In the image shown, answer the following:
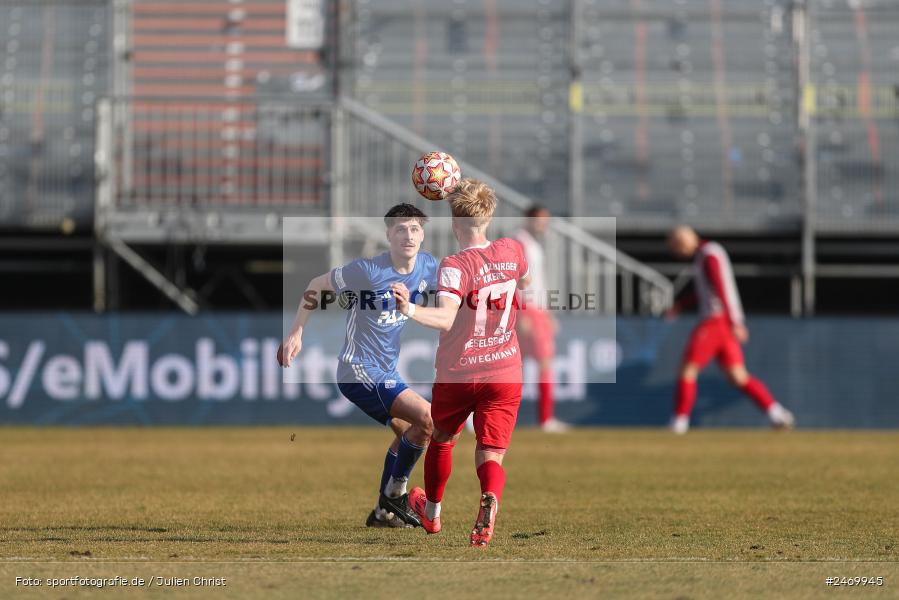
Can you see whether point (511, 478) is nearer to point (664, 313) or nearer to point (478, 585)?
point (478, 585)

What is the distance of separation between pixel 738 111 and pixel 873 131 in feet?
6.24

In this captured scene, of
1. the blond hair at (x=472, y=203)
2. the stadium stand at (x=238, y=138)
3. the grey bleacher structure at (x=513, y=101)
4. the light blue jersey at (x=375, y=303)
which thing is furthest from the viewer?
the grey bleacher structure at (x=513, y=101)

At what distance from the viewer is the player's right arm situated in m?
8.29

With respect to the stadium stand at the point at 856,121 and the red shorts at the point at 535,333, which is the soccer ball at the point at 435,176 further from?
the stadium stand at the point at 856,121

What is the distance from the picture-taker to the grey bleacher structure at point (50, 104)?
66.9 feet

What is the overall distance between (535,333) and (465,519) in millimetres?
7674

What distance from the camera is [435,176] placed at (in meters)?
8.56

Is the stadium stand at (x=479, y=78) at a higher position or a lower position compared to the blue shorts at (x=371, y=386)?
higher

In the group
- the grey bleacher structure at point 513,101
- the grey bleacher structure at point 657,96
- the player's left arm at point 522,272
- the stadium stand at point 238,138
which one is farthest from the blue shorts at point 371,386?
the grey bleacher structure at point 657,96

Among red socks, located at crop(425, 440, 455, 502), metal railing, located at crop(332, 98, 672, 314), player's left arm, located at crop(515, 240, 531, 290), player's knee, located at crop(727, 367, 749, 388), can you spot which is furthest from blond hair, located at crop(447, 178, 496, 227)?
metal railing, located at crop(332, 98, 672, 314)

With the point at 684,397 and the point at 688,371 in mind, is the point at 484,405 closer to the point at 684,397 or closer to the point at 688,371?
Result: the point at 688,371

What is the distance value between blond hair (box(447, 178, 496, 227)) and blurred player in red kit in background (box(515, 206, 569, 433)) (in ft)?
27.3

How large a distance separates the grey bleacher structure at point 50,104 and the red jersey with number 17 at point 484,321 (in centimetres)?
1302

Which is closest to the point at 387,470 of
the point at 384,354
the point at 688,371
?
the point at 384,354
